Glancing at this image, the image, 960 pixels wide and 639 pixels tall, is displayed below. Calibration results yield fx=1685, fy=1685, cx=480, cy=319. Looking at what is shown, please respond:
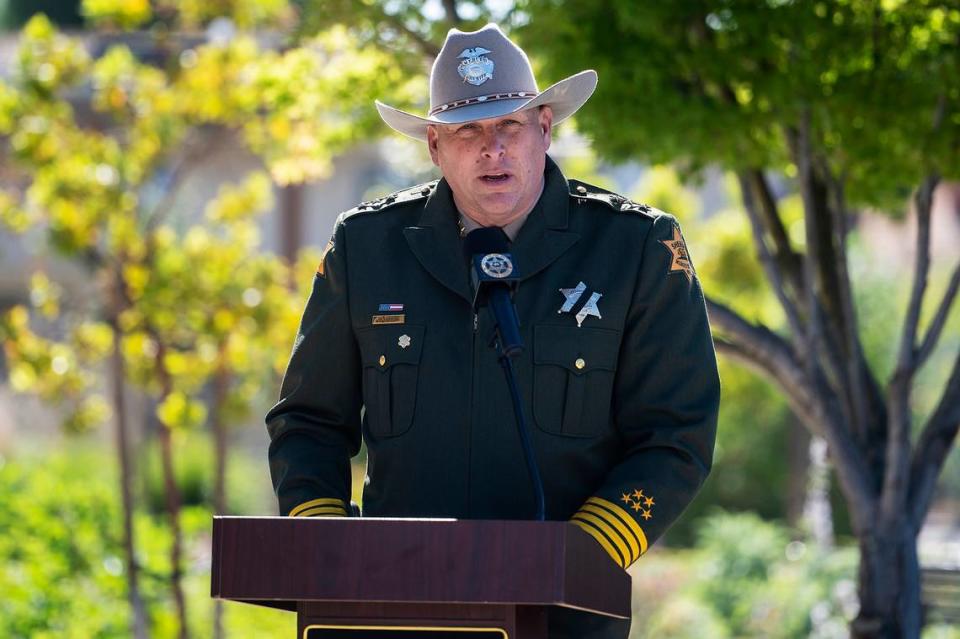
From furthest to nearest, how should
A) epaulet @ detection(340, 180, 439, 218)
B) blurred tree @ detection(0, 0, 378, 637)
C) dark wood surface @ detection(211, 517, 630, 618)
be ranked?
blurred tree @ detection(0, 0, 378, 637) → epaulet @ detection(340, 180, 439, 218) → dark wood surface @ detection(211, 517, 630, 618)

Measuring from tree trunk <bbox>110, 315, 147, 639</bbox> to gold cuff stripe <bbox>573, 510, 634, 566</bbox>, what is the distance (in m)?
7.21

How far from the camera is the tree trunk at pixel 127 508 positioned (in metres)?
10.2

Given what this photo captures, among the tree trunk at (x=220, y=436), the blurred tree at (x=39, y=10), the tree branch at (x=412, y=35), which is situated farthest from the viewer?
the blurred tree at (x=39, y=10)

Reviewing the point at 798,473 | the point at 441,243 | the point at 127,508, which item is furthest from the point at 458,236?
the point at 798,473

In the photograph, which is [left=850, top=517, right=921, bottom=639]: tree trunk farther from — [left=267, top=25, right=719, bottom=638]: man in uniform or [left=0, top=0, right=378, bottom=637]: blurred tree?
[left=267, top=25, right=719, bottom=638]: man in uniform

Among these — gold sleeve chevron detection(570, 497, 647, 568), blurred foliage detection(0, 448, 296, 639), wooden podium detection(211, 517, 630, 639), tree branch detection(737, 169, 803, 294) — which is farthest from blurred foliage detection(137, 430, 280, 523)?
wooden podium detection(211, 517, 630, 639)

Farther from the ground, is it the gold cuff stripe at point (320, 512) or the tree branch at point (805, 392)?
the tree branch at point (805, 392)

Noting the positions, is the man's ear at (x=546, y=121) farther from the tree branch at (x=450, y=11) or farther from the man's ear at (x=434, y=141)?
the tree branch at (x=450, y=11)

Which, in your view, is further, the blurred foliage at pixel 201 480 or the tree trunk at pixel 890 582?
the blurred foliage at pixel 201 480

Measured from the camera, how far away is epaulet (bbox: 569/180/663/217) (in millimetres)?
3791

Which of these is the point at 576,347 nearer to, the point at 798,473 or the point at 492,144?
the point at 492,144

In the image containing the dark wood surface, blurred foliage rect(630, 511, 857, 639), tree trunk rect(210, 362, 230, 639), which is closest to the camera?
the dark wood surface

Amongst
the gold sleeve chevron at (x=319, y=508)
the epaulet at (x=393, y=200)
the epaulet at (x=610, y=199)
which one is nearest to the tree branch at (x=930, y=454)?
the epaulet at (x=610, y=199)

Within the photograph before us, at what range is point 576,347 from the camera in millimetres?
3586
